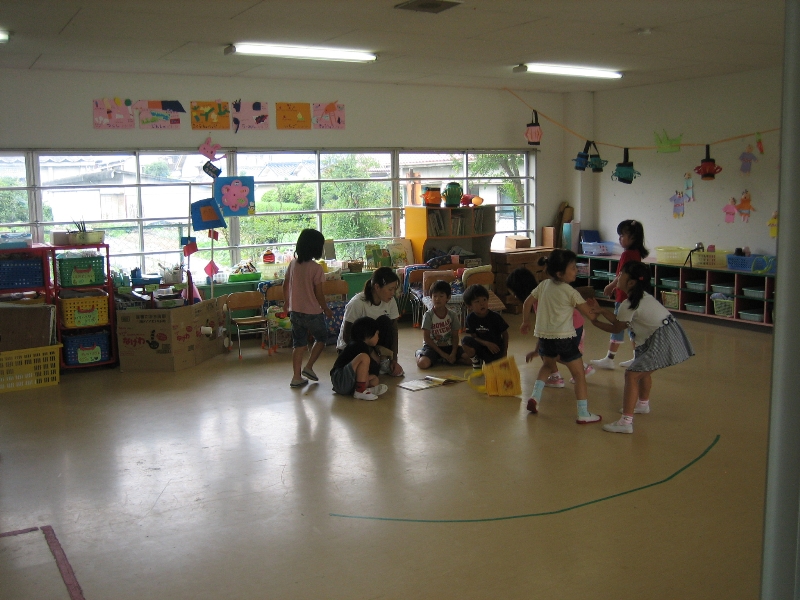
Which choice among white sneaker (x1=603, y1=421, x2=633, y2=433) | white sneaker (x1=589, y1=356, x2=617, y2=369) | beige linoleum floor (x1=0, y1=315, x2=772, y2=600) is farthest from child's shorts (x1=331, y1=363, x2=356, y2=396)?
white sneaker (x1=589, y1=356, x2=617, y2=369)

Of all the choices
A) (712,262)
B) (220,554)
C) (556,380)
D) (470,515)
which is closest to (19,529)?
(220,554)

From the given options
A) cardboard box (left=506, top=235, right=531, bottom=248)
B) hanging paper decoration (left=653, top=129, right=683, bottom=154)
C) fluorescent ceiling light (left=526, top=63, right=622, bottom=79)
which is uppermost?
fluorescent ceiling light (left=526, top=63, right=622, bottom=79)

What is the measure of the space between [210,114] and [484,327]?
4.30m

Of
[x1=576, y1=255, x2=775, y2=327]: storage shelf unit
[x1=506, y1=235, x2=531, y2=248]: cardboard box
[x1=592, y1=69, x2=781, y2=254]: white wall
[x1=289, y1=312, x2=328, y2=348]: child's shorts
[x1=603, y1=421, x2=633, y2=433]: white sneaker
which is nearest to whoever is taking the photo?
[x1=603, y1=421, x2=633, y2=433]: white sneaker

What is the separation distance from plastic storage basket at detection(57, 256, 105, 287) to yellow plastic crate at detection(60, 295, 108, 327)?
0.61ft

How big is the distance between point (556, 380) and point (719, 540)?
3016 mm

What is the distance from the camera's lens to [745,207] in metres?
9.39

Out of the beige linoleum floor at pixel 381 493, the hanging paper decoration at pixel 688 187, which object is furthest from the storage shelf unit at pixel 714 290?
the beige linoleum floor at pixel 381 493

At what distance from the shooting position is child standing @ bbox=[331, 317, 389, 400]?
634 centimetres

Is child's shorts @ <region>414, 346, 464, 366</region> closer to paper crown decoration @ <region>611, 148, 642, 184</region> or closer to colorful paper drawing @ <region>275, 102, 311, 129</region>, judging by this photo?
colorful paper drawing @ <region>275, 102, 311, 129</region>

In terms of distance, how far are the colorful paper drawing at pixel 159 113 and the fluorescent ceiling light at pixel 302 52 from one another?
5.57 ft

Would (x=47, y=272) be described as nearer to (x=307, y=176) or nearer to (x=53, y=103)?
(x=53, y=103)

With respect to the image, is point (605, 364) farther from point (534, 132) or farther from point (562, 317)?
point (534, 132)

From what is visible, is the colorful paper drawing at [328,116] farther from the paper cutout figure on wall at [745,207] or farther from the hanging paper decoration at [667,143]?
the paper cutout figure on wall at [745,207]
